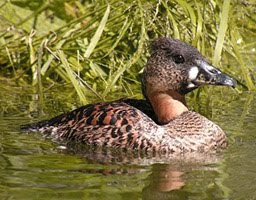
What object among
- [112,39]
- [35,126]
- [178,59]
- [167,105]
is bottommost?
[35,126]

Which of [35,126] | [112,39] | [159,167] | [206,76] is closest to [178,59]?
→ [206,76]

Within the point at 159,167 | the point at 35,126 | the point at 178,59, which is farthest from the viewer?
the point at 35,126

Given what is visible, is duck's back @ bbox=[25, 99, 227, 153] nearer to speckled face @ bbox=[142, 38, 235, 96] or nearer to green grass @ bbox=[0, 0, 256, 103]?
speckled face @ bbox=[142, 38, 235, 96]

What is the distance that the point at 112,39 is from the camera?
890cm

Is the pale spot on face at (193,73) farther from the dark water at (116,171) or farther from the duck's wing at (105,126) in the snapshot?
the dark water at (116,171)

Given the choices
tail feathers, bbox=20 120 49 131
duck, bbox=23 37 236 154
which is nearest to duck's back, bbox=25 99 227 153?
duck, bbox=23 37 236 154

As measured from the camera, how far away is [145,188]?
593cm

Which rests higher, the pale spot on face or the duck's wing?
the pale spot on face

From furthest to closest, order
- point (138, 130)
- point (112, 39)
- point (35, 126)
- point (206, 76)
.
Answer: point (112, 39) < point (35, 126) < point (206, 76) < point (138, 130)

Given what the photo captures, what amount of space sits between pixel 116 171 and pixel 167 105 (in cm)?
117

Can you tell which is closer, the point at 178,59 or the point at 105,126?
the point at 105,126

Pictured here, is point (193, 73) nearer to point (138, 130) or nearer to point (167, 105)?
point (167, 105)

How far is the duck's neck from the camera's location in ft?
24.3

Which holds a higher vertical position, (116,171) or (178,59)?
(178,59)
